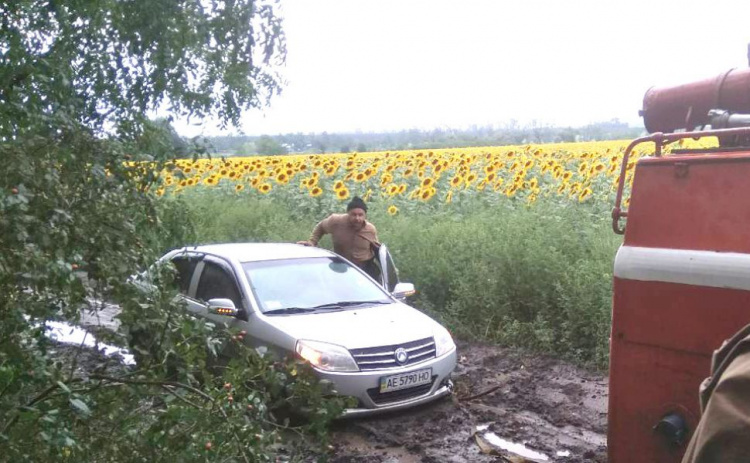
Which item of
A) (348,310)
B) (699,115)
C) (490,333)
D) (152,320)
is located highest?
(699,115)

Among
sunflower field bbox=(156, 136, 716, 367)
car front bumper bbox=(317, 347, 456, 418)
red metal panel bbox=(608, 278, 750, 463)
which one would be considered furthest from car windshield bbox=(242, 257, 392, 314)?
red metal panel bbox=(608, 278, 750, 463)

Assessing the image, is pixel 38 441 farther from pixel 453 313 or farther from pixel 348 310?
pixel 453 313

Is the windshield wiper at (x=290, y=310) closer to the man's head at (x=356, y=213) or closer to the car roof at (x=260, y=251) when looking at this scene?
the car roof at (x=260, y=251)

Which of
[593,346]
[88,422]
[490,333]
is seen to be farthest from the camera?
[490,333]

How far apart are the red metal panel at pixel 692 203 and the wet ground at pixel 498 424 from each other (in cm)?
298

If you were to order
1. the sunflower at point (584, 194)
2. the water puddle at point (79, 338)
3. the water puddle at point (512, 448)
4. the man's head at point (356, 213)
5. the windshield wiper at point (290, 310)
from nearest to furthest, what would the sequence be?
the water puddle at point (79, 338)
the water puddle at point (512, 448)
the windshield wiper at point (290, 310)
the man's head at point (356, 213)
the sunflower at point (584, 194)

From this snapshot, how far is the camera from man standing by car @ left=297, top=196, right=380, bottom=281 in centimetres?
941

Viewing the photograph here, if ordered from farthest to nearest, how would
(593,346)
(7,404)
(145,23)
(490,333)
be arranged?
(490,333), (593,346), (145,23), (7,404)

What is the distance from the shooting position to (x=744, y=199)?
3344mm

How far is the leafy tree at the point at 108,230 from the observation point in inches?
110

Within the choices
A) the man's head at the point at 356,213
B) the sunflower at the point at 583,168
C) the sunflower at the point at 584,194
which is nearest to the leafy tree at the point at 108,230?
the man's head at the point at 356,213

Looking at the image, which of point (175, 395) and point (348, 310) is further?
point (348, 310)

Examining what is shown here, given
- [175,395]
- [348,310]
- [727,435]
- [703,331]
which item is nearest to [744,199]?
[703,331]

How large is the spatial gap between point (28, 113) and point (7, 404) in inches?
43.2
